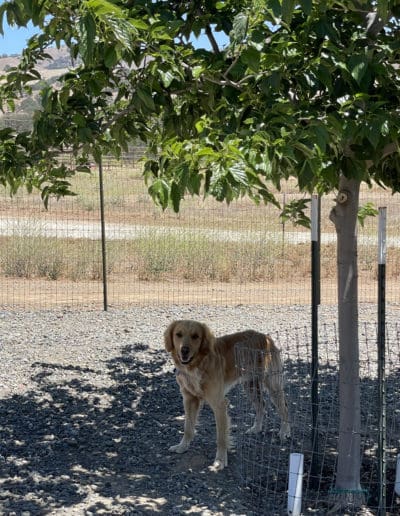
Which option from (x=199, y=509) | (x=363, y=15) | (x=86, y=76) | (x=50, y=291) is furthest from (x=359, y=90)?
(x=50, y=291)

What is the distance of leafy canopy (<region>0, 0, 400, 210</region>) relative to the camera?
130 inches

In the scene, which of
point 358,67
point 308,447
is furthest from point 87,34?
point 308,447

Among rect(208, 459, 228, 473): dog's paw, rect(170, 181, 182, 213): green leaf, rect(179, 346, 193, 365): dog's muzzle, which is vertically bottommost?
rect(208, 459, 228, 473): dog's paw

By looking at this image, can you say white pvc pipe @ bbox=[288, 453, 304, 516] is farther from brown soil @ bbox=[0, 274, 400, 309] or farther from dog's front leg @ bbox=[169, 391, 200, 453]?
brown soil @ bbox=[0, 274, 400, 309]

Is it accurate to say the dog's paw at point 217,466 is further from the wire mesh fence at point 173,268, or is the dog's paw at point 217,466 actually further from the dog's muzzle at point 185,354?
the wire mesh fence at point 173,268

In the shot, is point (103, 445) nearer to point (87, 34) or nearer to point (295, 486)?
point (295, 486)

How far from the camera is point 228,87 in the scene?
435 cm

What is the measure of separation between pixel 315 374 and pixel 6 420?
3.00 m

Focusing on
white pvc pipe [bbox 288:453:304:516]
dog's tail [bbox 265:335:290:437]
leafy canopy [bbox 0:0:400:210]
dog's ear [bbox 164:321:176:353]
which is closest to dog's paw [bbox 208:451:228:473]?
dog's tail [bbox 265:335:290:437]

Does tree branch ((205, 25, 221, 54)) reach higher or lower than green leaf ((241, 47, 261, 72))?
higher

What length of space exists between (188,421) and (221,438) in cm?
39

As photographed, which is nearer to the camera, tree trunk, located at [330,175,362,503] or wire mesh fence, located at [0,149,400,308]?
tree trunk, located at [330,175,362,503]

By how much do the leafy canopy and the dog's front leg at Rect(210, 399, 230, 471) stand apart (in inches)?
83.1

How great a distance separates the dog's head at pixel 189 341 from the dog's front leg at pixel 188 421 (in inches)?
14.5
